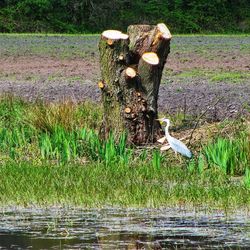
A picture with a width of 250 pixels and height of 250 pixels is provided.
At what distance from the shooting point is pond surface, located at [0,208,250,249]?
798cm

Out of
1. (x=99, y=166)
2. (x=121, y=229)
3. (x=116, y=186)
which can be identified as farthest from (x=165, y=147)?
(x=121, y=229)

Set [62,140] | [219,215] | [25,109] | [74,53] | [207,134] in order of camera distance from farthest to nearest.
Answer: [74,53] → [25,109] → [207,134] → [62,140] → [219,215]

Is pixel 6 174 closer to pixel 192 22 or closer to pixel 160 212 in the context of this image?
pixel 160 212

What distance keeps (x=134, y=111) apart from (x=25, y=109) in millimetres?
2490

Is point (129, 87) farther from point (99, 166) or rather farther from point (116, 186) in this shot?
point (116, 186)

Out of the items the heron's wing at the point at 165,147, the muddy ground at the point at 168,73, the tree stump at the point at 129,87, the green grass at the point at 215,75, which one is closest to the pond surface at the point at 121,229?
the heron's wing at the point at 165,147

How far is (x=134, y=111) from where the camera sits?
13.7m

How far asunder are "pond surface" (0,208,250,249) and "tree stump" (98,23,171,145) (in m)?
4.10

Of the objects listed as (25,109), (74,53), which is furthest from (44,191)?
(74,53)

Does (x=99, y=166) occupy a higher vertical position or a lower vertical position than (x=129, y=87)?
lower

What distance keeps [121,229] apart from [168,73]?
16.1 m

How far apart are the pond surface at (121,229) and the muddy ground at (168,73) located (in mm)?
5140

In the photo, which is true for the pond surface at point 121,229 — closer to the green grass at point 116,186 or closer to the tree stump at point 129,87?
the green grass at point 116,186

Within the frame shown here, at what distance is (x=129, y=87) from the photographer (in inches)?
538
